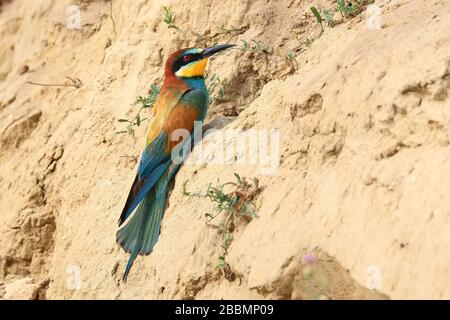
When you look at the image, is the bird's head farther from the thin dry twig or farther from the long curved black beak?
the thin dry twig

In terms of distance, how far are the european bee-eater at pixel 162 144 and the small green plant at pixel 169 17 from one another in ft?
1.01

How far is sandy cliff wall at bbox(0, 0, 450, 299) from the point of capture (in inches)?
98.0

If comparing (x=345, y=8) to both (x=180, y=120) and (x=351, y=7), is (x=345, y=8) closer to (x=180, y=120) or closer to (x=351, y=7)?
(x=351, y=7)

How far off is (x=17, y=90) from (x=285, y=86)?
7.49 ft

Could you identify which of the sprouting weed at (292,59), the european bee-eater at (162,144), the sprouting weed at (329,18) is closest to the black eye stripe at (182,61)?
the european bee-eater at (162,144)

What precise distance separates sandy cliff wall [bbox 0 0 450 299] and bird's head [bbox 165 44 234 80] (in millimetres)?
97

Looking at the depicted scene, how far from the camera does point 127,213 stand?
333 centimetres

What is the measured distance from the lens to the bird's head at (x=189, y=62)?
12.2 feet

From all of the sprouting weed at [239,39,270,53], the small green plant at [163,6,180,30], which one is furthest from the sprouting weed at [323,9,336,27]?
the small green plant at [163,6,180,30]

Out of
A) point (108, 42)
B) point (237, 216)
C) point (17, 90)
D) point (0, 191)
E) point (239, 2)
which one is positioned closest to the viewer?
point (237, 216)

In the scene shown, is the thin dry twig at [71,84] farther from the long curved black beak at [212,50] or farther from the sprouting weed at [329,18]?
the sprouting weed at [329,18]

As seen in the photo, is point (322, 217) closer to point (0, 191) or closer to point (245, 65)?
point (245, 65)

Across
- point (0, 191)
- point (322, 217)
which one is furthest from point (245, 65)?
point (0, 191)

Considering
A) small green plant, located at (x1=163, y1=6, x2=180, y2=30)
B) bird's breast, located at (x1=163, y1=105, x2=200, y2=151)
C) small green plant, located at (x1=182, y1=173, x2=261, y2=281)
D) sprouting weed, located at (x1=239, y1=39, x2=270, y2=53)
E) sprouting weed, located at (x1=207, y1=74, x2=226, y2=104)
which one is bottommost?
small green plant, located at (x1=182, y1=173, x2=261, y2=281)
